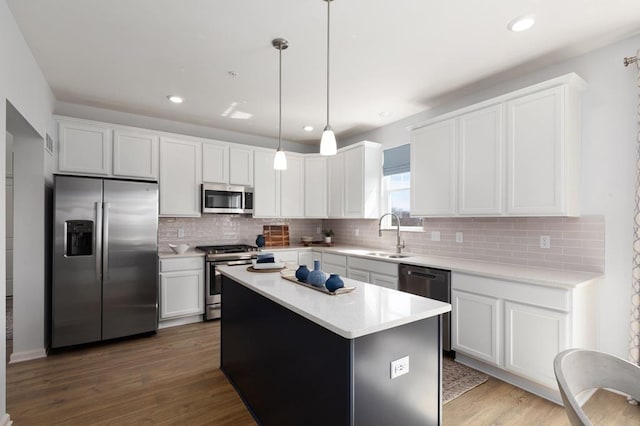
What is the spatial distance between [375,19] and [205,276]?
3364 mm

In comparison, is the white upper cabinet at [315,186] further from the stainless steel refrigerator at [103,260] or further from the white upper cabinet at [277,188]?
the stainless steel refrigerator at [103,260]

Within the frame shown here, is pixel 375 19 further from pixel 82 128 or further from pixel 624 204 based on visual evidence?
pixel 82 128

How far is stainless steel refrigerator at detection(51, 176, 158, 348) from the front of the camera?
3188 mm

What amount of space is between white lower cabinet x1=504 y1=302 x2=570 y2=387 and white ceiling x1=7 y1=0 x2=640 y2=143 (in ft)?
6.62

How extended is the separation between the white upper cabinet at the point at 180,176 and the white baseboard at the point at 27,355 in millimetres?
1753

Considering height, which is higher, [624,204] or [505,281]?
[624,204]

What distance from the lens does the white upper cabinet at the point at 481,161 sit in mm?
2867

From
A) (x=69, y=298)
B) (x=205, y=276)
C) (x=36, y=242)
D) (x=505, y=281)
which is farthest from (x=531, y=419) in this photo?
(x=36, y=242)

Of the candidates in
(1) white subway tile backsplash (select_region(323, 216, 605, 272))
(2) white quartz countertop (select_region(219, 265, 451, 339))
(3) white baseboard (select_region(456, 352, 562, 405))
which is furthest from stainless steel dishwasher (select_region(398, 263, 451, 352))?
(2) white quartz countertop (select_region(219, 265, 451, 339))

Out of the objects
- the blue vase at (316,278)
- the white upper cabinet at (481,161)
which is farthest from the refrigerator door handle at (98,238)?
the white upper cabinet at (481,161)

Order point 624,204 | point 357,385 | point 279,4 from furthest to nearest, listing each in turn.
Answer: point 624,204 → point 279,4 → point 357,385

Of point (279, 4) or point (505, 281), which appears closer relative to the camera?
point (279, 4)

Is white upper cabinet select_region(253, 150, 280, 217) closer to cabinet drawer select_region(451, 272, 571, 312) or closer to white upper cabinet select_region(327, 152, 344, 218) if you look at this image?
white upper cabinet select_region(327, 152, 344, 218)

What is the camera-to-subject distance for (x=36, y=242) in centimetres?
310
